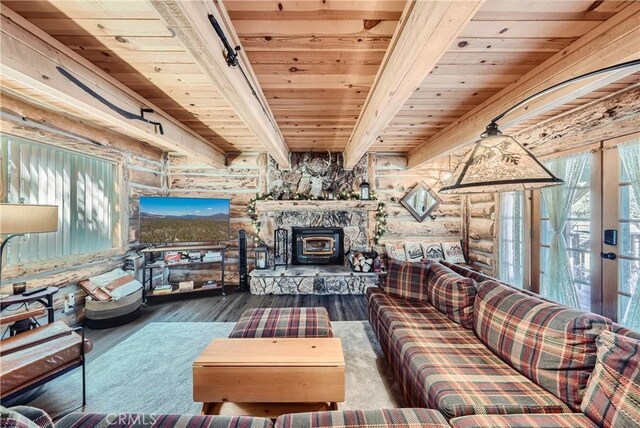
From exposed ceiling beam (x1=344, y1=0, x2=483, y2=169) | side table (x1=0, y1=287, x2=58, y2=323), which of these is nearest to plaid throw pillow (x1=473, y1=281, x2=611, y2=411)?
exposed ceiling beam (x1=344, y1=0, x2=483, y2=169)

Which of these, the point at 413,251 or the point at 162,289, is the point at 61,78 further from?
the point at 413,251

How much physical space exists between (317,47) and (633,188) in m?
2.99

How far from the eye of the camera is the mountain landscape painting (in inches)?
149

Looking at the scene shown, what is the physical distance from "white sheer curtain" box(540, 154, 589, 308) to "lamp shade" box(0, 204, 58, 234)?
501 centimetres

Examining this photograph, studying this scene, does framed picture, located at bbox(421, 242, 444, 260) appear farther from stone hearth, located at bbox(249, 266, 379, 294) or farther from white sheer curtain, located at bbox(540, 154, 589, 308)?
white sheer curtain, located at bbox(540, 154, 589, 308)

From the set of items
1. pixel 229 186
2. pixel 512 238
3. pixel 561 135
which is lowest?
pixel 512 238

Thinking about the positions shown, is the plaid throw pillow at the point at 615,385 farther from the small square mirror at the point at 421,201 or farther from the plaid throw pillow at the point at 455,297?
the small square mirror at the point at 421,201

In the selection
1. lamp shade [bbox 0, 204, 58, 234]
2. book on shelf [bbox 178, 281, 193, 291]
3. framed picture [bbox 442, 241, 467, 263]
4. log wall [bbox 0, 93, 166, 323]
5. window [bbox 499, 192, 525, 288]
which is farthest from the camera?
framed picture [bbox 442, 241, 467, 263]

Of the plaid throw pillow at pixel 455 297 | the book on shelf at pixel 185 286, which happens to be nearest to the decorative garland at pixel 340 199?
the book on shelf at pixel 185 286

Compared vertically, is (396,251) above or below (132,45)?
below

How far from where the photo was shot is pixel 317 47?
5.22ft

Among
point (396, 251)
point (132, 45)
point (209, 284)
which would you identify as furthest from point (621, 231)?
point (209, 284)

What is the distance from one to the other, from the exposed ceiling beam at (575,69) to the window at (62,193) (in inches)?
183

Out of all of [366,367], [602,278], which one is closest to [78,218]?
[366,367]
